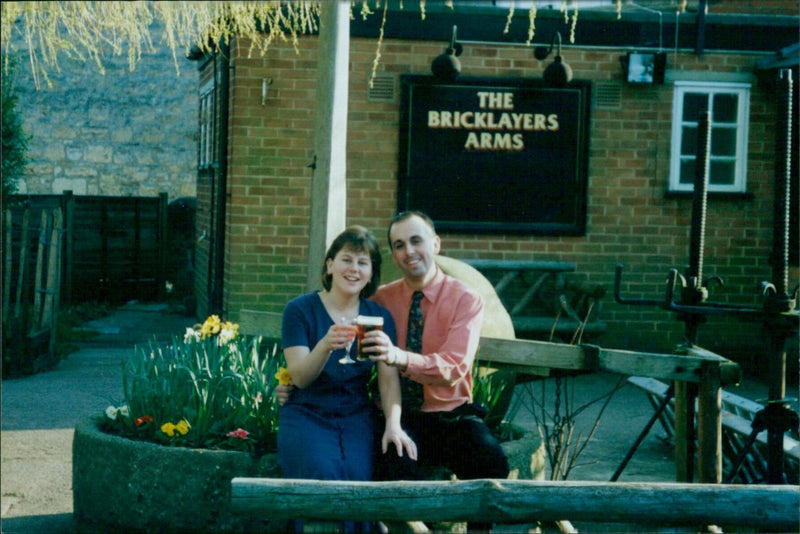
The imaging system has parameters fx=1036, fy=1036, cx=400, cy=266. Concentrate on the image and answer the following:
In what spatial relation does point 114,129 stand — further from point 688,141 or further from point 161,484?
point 161,484

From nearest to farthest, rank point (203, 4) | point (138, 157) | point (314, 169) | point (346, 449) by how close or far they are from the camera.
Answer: point (203, 4), point (346, 449), point (314, 169), point (138, 157)

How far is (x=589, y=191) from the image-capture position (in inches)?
416

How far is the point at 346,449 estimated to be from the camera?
156 inches

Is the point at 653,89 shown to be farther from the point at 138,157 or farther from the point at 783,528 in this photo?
the point at 138,157

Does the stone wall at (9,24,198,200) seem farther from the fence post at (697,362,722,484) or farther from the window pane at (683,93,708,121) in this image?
the fence post at (697,362,722,484)

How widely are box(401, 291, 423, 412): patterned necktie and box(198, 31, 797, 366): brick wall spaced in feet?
19.4

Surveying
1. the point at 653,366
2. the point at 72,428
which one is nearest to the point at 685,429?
the point at 653,366

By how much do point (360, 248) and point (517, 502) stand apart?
146cm

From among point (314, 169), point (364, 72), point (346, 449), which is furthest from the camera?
point (364, 72)

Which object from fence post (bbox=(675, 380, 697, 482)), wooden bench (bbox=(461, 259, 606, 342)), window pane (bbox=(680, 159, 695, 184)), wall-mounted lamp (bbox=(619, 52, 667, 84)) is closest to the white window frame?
window pane (bbox=(680, 159, 695, 184))

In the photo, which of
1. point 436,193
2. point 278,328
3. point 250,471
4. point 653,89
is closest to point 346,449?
point 250,471

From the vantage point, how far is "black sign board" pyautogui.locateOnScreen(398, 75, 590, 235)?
10344mm

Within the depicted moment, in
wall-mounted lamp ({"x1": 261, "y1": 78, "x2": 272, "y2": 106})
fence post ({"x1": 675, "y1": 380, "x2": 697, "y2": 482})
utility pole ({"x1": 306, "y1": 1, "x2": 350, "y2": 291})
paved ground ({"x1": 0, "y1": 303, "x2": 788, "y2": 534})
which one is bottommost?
paved ground ({"x1": 0, "y1": 303, "x2": 788, "y2": 534})

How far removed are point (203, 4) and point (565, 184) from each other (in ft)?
24.2
